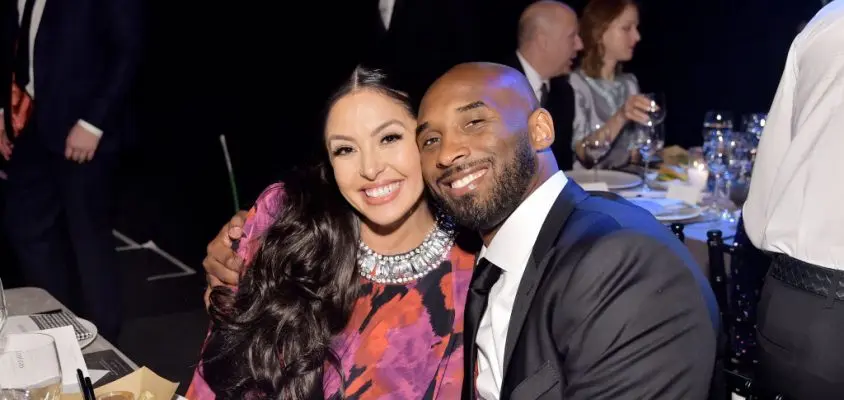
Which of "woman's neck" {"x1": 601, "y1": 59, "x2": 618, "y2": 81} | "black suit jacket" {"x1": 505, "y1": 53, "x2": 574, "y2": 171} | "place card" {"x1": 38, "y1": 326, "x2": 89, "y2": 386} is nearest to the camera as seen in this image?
"place card" {"x1": 38, "y1": 326, "x2": 89, "y2": 386}

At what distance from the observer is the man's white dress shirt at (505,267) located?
61.4 inches

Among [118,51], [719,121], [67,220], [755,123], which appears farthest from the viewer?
[67,220]

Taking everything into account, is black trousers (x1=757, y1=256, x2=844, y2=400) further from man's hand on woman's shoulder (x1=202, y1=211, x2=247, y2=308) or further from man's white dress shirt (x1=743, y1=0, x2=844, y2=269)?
man's hand on woman's shoulder (x1=202, y1=211, x2=247, y2=308)

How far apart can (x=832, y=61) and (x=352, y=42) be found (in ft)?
14.4

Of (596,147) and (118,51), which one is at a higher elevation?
(118,51)

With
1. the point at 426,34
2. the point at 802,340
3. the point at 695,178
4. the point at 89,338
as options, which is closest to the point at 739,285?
the point at 802,340

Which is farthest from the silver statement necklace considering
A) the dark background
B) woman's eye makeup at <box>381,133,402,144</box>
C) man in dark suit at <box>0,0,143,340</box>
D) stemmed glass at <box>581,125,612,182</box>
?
the dark background

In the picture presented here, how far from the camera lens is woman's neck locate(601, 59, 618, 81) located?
4.87 meters

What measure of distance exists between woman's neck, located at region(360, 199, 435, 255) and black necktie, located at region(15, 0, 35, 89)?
105 inches

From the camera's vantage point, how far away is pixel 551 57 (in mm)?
4414

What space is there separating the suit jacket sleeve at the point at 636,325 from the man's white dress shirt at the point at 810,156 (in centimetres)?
71

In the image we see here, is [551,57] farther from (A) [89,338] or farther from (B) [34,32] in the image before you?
(A) [89,338]

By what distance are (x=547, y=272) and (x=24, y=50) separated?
3352mm

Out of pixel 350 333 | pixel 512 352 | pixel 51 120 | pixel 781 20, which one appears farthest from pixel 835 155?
pixel 781 20
